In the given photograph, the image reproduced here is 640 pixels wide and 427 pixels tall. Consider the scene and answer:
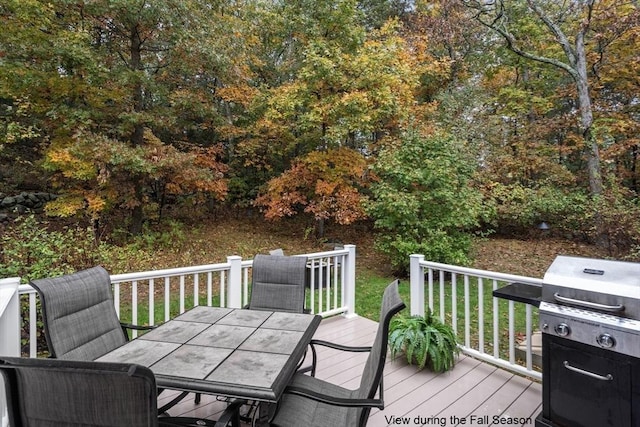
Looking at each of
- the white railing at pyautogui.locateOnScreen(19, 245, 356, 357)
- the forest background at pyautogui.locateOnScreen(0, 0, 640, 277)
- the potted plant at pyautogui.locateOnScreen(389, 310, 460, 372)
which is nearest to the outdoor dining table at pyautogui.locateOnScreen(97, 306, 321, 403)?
the white railing at pyautogui.locateOnScreen(19, 245, 356, 357)

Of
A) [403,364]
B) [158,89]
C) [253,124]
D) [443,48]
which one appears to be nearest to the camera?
[403,364]

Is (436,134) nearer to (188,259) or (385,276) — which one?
(385,276)

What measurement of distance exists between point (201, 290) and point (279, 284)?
399 cm

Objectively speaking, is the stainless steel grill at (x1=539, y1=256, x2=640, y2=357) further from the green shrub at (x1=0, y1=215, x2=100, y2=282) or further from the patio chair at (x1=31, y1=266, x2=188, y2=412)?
the green shrub at (x1=0, y1=215, x2=100, y2=282)

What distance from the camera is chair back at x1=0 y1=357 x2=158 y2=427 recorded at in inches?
48.1

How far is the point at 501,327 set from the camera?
5047 mm

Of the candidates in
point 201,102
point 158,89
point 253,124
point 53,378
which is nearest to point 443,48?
point 253,124

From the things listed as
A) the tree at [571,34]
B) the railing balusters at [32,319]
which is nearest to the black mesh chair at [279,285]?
the railing balusters at [32,319]

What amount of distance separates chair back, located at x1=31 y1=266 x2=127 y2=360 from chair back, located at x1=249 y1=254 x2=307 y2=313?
1.21 m

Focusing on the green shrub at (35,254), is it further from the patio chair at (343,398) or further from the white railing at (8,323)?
the patio chair at (343,398)

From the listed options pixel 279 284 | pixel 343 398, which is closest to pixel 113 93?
pixel 279 284

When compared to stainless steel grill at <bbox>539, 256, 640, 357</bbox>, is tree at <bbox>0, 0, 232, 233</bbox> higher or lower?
higher

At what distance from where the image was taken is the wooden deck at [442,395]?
257 centimetres

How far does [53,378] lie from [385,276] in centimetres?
686
